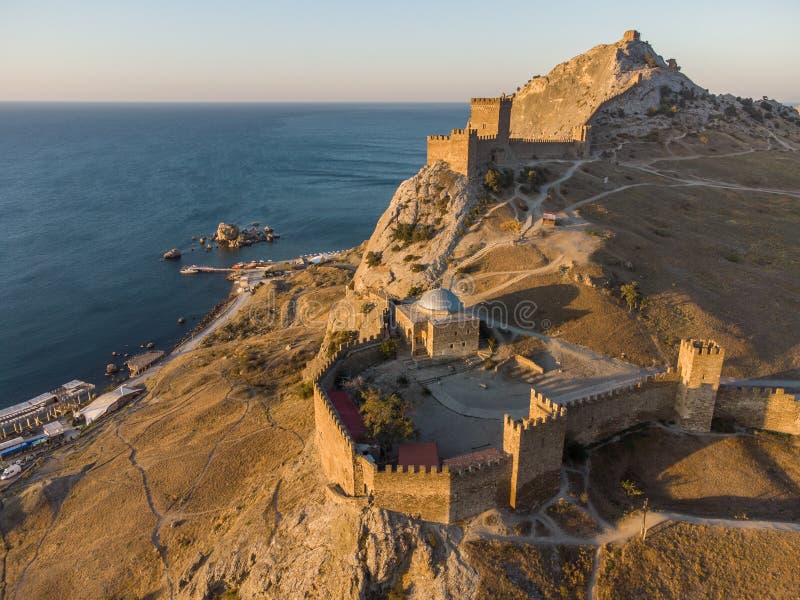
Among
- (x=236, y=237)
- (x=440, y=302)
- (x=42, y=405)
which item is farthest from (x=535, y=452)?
(x=236, y=237)

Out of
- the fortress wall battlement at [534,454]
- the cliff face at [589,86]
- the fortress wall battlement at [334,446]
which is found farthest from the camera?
the cliff face at [589,86]

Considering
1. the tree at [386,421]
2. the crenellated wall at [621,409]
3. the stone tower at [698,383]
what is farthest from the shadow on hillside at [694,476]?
the tree at [386,421]

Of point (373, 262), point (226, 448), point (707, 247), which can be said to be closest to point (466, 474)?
point (226, 448)

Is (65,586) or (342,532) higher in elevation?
(342,532)

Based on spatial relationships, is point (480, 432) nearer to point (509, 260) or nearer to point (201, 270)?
point (509, 260)

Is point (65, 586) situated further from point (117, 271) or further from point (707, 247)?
point (117, 271)

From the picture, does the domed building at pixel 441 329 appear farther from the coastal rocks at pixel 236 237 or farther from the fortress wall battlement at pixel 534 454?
the coastal rocks at pixel 236 237

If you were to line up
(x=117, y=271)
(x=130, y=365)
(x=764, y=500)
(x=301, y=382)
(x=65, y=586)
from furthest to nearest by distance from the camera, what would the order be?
(x=117, y=271), (x=130, y=365), (x=301, y=382), (x=65, y=586), (x=764, y=500)
